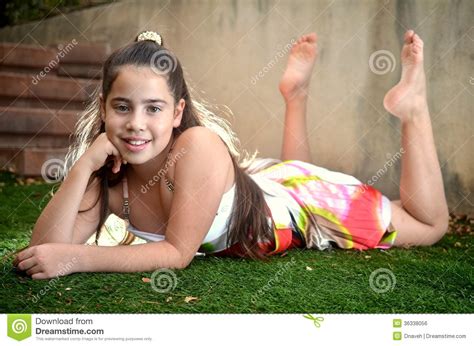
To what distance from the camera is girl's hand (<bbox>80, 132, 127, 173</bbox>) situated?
4.29 feet

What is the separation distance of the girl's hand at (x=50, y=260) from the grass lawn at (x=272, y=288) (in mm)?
16

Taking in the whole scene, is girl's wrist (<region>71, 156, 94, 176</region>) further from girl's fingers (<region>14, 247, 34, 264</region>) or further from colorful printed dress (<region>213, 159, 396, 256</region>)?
colorful printed dress (<region>213, 159, 396, 256</region>)

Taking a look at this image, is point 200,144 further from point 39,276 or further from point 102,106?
point 39,276

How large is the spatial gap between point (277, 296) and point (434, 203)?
70 cm

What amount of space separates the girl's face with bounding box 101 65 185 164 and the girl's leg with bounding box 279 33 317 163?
2.48ft

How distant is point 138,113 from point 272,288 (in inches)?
15.0

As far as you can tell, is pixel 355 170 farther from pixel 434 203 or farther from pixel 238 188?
pixel 238 188

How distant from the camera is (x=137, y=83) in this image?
1.28 metres

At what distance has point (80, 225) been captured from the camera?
142cm

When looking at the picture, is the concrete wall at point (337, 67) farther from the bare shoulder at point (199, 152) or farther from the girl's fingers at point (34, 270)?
the girl's fingers at point (34, 270)

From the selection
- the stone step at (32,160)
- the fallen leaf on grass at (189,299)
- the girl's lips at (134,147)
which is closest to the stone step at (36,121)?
the stone step at (32,160)

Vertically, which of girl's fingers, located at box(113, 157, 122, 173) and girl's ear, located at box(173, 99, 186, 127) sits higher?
girl's ear, located at box(173, 99, 186, 127)
